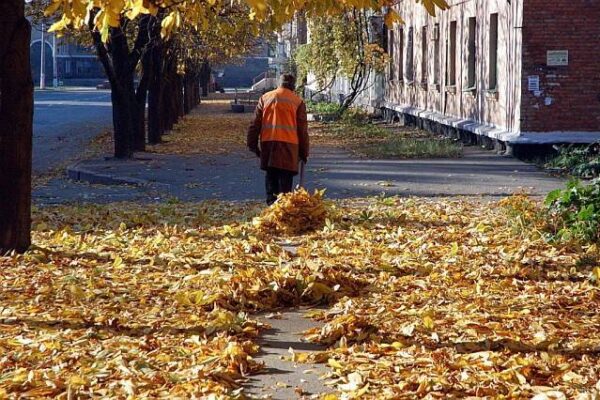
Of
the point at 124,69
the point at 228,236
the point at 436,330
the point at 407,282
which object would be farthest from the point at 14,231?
the point at 124,69

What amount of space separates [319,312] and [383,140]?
79.0 ft

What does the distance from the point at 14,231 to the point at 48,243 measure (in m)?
0.96

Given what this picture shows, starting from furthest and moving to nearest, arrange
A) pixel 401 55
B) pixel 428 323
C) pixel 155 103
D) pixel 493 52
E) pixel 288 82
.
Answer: pixel 401 55
pixel 155 103
pixel 493 52
pixel 288 82
pixel 428 323

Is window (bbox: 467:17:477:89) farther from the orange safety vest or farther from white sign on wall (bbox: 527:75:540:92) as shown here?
the orange safety vest

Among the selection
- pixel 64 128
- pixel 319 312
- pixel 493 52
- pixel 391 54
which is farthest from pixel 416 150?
pixel 64 128

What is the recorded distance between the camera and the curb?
66.9ft

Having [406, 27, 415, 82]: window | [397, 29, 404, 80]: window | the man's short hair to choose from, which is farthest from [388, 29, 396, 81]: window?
the man's short hair

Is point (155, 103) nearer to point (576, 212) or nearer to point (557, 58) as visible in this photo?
point (557, 58)

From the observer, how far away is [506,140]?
2430 cm

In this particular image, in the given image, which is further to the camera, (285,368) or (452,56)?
(452,56)

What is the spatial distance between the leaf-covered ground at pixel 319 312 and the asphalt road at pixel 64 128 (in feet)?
47.4

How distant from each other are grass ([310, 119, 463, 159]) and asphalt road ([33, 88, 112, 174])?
7.09 m

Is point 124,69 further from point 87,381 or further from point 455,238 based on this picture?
point 87,381

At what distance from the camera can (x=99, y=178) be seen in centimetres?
2111
